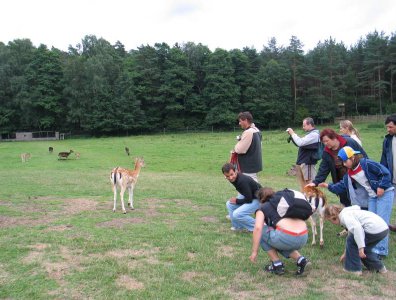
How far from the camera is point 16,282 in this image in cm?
559

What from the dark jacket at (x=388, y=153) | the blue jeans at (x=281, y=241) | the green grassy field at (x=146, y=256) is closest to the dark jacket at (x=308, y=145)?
the dark jacket at (x=388, y=153)

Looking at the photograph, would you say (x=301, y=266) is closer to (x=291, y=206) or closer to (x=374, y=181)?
(x=291, y=206)

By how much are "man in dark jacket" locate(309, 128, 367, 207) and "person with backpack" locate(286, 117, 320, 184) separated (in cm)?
87

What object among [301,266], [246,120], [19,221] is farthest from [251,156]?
[19,221]

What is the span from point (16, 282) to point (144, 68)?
6676 centimetres

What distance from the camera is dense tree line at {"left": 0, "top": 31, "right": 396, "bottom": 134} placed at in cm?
6247

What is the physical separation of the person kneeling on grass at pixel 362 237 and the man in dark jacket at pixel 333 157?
172 cm

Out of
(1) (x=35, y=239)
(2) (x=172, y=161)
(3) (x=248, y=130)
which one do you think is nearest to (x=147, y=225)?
(1) (x=35, y=239)

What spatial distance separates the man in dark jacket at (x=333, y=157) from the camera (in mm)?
7398

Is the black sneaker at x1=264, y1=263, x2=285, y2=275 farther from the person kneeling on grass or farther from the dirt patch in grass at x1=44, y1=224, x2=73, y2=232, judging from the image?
the dirt patch in grass at x1=44, y1=224, x2=73, y2=232

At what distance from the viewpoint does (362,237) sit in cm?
562

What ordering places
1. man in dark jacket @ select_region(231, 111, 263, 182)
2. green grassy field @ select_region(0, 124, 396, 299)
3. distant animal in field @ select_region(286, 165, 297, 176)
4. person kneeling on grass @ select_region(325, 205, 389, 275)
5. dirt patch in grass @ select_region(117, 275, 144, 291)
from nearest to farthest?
1. green grassy field @ select_region(0, 124, 396, 299)
2. dirt patch in grass @ select_region(117, 275, 144, 291)
3. person kneeling on grass @ select_region(325, 205, 389, 275)
4. man in dark jacket @ select_region(231, 111, 263, 182)
5. distant animal in field @ select_region(286, 165, 297, 176)

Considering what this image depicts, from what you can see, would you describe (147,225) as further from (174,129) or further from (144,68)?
(144,68)

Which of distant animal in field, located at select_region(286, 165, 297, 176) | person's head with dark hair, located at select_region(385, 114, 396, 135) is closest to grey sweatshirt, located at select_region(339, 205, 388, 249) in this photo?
person's head with dark hair, located at select_region(385, 114, 396, 135)
